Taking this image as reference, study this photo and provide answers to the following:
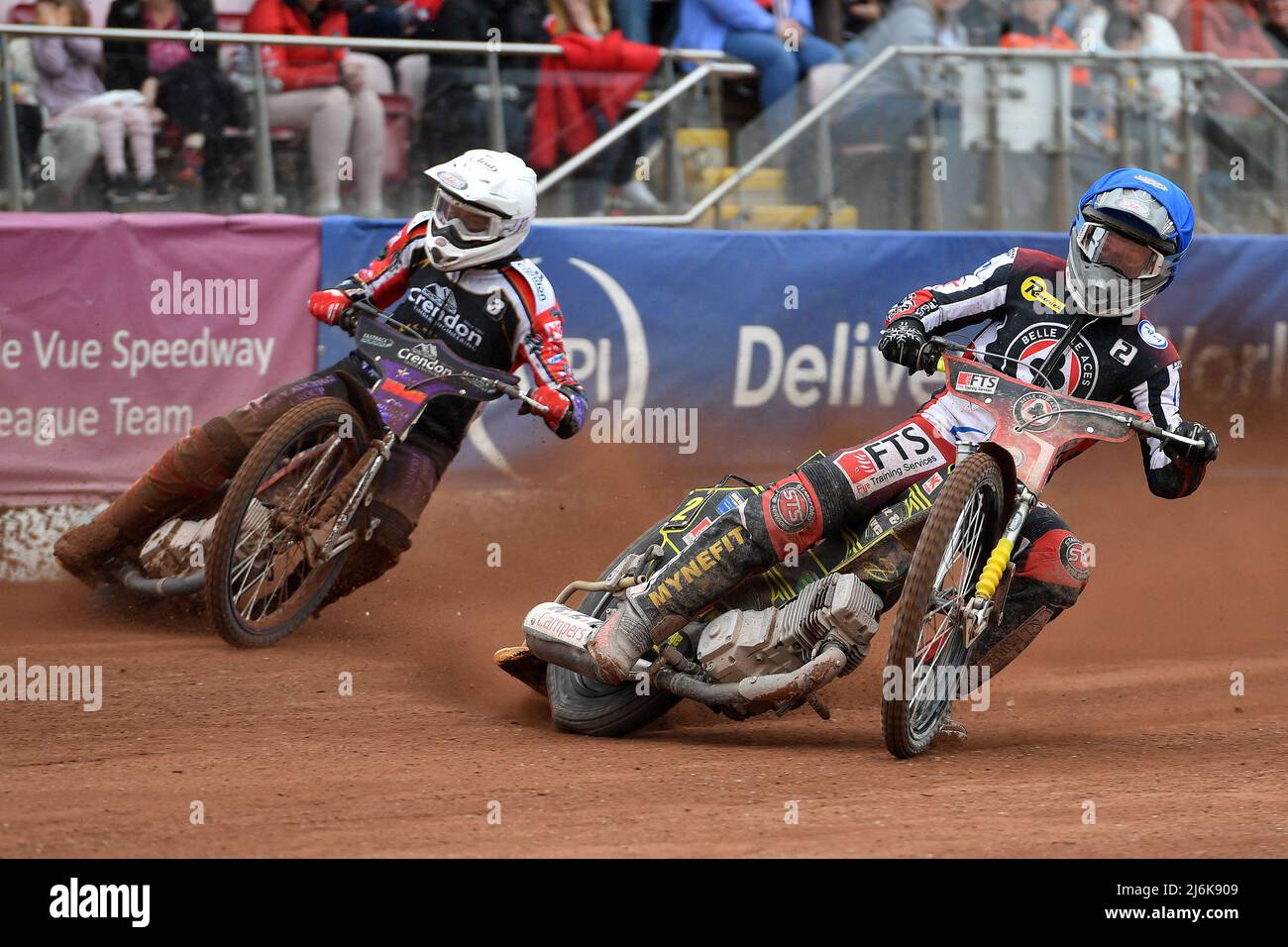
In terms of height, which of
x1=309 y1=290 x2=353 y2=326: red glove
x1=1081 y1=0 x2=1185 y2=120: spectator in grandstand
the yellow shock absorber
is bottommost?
the yellow shock absorber

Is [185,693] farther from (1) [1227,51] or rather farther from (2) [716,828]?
(1) [1227,51]

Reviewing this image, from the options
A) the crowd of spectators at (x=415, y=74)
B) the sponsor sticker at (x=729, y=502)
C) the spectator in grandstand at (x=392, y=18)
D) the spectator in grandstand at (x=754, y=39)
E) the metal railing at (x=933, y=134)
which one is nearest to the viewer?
the sponsor sticker at (x=729, y=502)

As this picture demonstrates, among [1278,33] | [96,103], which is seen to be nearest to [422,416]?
[96,103]

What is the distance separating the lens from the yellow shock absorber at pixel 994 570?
17.1 ft

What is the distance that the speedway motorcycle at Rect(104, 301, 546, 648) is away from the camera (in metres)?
6.59

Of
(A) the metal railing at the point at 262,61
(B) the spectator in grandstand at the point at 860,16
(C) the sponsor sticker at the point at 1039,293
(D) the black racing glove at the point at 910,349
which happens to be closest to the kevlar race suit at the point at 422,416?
(D) the black racing glove at the point at 910,349

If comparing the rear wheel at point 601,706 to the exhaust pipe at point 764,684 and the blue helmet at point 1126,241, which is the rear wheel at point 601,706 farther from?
the blue helmet at point 1126,241

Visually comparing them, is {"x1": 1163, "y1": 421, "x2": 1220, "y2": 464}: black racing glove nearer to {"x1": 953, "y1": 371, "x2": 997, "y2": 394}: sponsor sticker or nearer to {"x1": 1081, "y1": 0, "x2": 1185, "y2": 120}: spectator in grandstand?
{"x1": 953, "y1": 371, "x2": 997, "y2": 394}: sponsor sticker

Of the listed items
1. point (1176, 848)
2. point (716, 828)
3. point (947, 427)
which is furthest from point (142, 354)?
point (1176, 848)

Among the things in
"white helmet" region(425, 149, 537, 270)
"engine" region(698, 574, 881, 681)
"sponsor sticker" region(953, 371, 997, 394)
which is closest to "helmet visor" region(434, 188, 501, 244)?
"white helmet" region(425, 149, 537, 270)

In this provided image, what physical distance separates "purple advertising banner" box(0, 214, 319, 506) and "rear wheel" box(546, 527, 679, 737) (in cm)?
326

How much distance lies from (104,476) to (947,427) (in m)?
4.56

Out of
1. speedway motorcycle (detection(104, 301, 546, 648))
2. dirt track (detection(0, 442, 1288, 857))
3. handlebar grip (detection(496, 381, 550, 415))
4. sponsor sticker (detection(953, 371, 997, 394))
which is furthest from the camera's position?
handlebar grip (detection(496, 381, 550, 415))

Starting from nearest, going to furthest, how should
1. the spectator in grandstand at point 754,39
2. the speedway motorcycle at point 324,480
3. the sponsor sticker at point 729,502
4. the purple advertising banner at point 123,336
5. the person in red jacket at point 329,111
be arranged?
the sponsor sticker at point 729,502
the speedway motorcycle at point 324,480
the purple advertising banner at point 123,336
the person in red jacket at point 329,111
the spectator in grandstand at point 754,39
